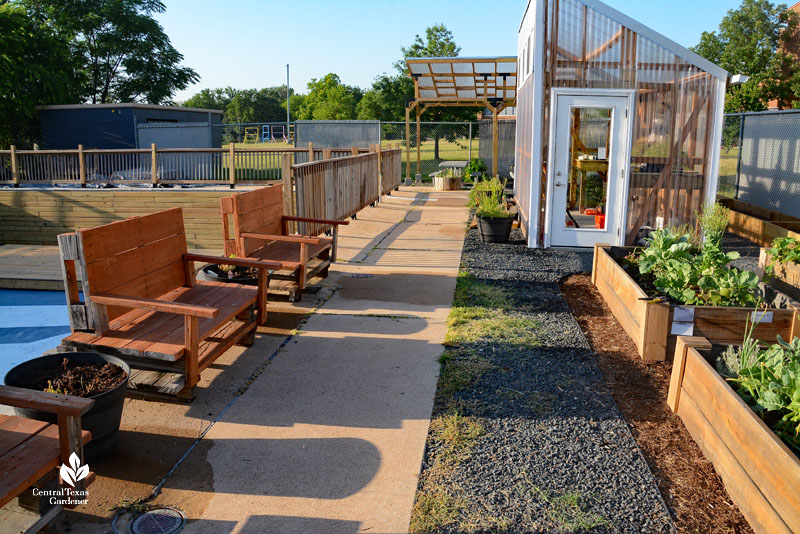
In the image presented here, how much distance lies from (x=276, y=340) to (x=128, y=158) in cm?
1364

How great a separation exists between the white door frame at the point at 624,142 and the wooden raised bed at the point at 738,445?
5.46 metres

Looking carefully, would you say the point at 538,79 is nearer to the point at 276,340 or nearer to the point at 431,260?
the point at 431,260

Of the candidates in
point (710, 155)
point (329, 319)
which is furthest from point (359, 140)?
point (329, 319)

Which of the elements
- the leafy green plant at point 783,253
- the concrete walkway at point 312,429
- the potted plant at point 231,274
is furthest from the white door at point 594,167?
the potted plant at point 231,274

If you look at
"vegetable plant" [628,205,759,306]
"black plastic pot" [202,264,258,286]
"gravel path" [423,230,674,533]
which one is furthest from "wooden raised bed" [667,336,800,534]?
"black plastic pot" [202,264,258,286]

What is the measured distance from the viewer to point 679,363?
4109 mm

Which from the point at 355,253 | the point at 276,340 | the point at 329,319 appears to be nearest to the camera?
the point at 276,340

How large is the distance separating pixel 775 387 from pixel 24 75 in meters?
29.4

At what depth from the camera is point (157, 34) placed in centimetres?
3559

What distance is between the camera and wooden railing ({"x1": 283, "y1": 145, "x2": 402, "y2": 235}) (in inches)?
325

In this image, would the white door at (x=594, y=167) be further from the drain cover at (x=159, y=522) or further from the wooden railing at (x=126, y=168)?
the drain cover at (x=159, y=522)

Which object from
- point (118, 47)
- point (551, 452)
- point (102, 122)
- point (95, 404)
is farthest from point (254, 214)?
point (118, 47)

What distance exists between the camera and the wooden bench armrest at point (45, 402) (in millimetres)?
2766

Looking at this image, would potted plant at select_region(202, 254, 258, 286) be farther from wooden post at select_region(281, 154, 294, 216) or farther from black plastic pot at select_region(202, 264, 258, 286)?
wooden post at select_region(281, 154, 294, 216)
